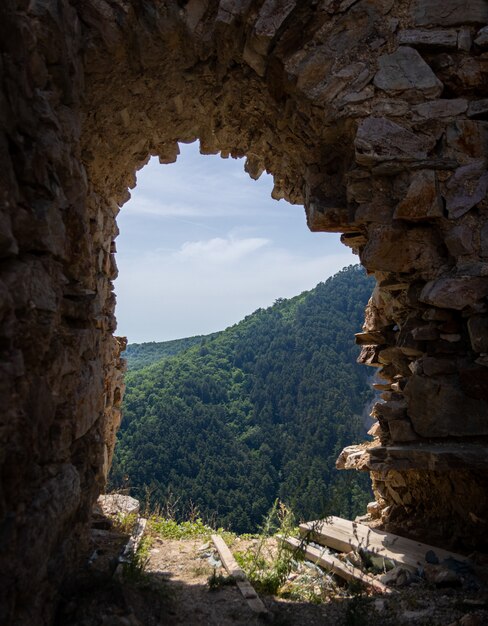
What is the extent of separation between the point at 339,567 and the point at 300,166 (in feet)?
10.9

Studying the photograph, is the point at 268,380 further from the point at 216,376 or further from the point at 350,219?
the point at 350,219

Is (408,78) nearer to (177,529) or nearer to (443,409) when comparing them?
(443,409)

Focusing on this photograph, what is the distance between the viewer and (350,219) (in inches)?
149

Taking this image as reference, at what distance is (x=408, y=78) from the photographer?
3570 millimetres

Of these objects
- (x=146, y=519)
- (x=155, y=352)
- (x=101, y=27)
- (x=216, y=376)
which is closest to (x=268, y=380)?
(x=216, y=376)

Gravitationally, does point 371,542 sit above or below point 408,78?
below

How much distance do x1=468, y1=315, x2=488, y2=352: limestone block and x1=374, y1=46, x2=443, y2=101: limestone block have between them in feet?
5.46

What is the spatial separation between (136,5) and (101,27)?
0.33m

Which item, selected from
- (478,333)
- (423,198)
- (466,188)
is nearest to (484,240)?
(466,188)

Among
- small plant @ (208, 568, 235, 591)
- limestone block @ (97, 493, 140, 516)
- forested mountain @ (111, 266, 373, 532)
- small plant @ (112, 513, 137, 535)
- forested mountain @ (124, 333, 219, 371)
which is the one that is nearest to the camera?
small plant @ (208, 568, 235, 591)

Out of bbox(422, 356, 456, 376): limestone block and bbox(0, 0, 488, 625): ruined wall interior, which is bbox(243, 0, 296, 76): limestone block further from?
bbox(422, 356, 456, 376): limestone block

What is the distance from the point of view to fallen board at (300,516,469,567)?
3605mm

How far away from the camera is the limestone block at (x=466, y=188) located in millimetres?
3426

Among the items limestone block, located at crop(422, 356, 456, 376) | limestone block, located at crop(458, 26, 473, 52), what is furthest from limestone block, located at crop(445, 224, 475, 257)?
limestone block, located at crop(458, 26, 473, 52)
